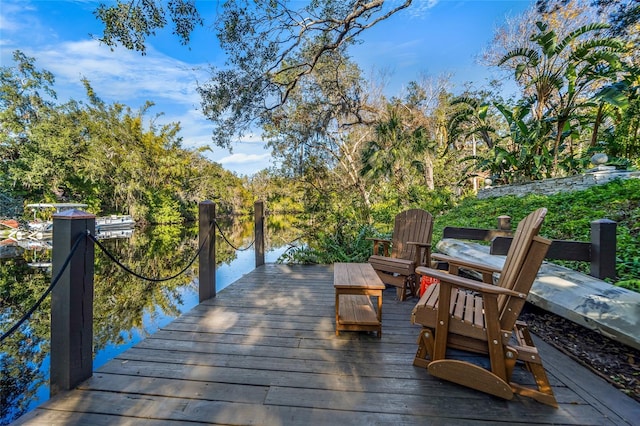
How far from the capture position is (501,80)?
1299cm

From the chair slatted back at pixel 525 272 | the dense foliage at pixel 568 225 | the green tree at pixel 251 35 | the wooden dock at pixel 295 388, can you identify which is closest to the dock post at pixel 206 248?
the wooden dock at pixel 295 388

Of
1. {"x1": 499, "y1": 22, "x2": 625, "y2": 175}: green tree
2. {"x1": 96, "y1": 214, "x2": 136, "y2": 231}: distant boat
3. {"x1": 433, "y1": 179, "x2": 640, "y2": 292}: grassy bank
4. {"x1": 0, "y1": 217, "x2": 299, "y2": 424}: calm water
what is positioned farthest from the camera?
{"x1": 96, "y1": 214, "x2": 136, "y2": 231}: distant boat

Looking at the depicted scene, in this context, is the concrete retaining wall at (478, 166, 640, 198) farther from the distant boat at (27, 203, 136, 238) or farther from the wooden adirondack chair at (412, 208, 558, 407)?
the distant boat at (27, 203, 136, 238)

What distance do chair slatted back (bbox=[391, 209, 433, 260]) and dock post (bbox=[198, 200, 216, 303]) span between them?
8.17ft

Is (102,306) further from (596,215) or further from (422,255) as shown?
(596,215)

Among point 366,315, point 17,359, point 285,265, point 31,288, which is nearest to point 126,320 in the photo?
point 17,359

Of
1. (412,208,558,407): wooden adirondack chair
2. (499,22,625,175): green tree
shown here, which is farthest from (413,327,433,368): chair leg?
(499,22,625,175): green tree

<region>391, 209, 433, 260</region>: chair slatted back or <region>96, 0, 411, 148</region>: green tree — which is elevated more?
<region>96, 0, 411, 148</region>: green tree

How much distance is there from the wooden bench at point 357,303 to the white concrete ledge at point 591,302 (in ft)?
4.82

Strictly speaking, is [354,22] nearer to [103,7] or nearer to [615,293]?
[103,7]

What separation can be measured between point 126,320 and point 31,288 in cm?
352

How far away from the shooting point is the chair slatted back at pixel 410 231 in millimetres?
3680

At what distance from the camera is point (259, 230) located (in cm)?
512

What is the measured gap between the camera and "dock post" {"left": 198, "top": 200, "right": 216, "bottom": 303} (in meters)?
3.27
